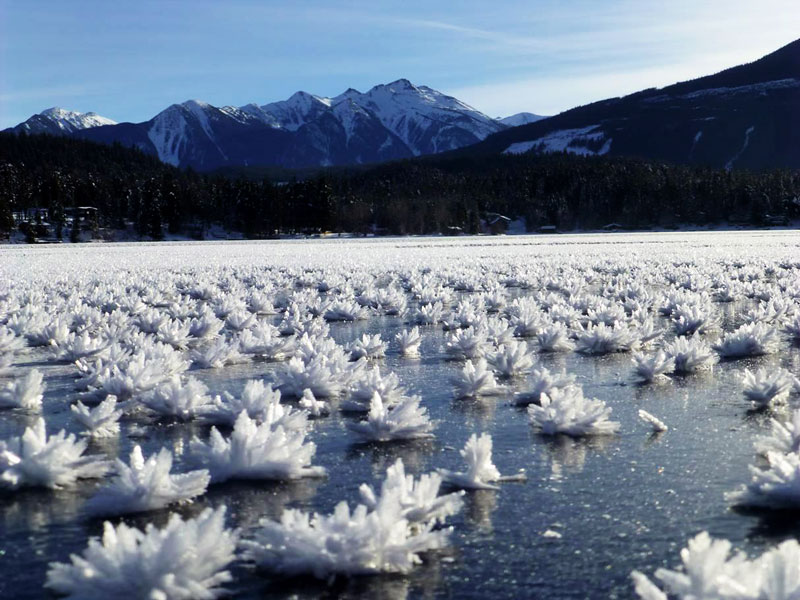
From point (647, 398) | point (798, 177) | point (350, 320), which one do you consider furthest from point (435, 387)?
point (798, 177)

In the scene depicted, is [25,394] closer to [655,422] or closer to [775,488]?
[655,422]

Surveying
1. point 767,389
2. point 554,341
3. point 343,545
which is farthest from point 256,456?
point 554,341

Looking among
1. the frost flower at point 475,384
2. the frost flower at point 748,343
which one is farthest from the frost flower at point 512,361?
the frost flower at point 748,343

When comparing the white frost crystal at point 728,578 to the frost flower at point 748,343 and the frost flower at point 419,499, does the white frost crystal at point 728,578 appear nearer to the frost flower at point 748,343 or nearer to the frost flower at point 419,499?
the frost flower at point 419,499

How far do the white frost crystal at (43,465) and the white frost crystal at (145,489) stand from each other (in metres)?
0.57

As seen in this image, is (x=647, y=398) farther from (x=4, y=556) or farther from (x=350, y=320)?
(x=350, y=320)

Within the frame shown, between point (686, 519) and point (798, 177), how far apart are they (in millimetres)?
150332

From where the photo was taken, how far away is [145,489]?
14.3 ft

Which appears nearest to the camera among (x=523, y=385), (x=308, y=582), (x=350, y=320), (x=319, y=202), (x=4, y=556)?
(x=308, y=582)

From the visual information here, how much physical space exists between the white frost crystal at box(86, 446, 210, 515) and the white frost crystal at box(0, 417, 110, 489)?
568mm

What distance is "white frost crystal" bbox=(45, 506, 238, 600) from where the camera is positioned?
3.23m

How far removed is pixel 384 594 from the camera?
3.48 m

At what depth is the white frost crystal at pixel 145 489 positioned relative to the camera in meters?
4.38

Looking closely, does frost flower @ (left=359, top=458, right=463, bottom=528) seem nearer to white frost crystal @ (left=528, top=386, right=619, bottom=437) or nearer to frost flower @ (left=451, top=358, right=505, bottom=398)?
white frost crystal @ (left=528, top=386, right=619, bottom=437)
